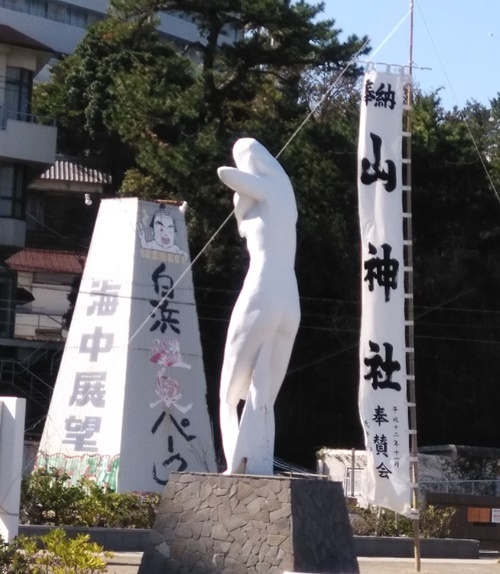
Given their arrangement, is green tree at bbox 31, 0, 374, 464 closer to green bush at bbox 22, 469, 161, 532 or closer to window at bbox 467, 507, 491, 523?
window at bbox 467, 507, 491, 523

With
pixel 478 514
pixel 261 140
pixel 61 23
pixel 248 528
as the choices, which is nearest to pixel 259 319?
pixel 248 528

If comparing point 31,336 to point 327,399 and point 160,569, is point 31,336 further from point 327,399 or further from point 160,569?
point 160,569

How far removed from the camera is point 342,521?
1268 centimetres

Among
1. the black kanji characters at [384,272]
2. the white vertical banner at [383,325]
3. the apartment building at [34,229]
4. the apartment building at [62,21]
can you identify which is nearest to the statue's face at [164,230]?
the white vertical banner at [383,325]

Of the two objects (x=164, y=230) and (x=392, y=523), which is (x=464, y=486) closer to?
(x=392, y=523)

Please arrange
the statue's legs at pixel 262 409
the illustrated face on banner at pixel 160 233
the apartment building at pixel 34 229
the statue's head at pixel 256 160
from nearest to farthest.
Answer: the statue's legs at pixel 262 409
the statue's head at pixel 256 160
the illustrated face on banner at pixel 160 233
the apartment building at pixel 34 229

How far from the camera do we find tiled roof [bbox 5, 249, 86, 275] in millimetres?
38438

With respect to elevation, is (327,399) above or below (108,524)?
above

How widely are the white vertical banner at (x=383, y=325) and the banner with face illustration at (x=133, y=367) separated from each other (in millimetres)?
6986

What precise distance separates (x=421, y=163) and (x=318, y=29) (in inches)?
179

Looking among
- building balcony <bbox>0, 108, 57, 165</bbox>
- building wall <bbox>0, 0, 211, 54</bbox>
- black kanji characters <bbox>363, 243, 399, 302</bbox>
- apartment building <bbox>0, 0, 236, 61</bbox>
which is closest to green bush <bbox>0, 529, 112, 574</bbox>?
black kanji characters <bbox>363, 243, 399, 302</bbox>

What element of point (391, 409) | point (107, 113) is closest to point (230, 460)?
point (391, 409)

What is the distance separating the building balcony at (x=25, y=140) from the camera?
3309cm

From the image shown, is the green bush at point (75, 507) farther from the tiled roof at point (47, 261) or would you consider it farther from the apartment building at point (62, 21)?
the apartment building at point (62, 21)
